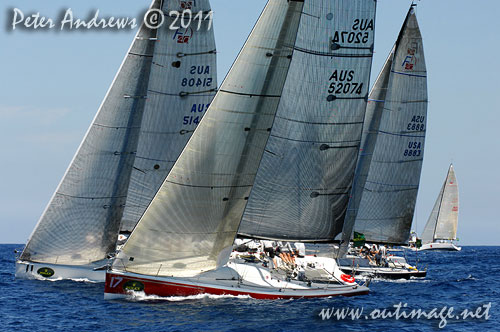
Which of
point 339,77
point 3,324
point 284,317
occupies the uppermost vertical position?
point 339,77

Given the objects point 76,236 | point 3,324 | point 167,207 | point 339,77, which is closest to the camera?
point 3,324

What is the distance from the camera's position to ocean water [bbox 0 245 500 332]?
1007 inches

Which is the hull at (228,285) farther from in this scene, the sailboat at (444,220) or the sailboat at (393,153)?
the sailboat at (444,220)

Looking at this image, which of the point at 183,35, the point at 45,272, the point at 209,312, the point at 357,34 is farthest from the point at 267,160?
the point at 45,272

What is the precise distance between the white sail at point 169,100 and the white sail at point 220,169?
7.61m

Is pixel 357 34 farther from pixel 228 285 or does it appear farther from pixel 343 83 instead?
pixel 228 285

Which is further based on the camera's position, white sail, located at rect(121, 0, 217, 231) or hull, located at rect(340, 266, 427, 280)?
hull, located at rect(340, 266, 427, 280)

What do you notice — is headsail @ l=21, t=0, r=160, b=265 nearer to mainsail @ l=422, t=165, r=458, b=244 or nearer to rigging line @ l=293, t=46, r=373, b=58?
rigging line @ l=293, t=46, r=373, b=58

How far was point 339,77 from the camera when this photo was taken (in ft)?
107

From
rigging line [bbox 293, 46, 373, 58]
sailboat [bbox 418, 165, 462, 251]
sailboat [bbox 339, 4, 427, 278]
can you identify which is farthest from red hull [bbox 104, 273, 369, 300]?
sailboat [bbox 418, 165, 462, 251]

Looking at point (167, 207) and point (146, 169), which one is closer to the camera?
point (167, 207)

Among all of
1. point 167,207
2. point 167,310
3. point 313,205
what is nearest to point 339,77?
point 313,205

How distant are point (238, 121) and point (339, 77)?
210 inches

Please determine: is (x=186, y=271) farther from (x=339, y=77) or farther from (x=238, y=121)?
(x=339, y=77)
